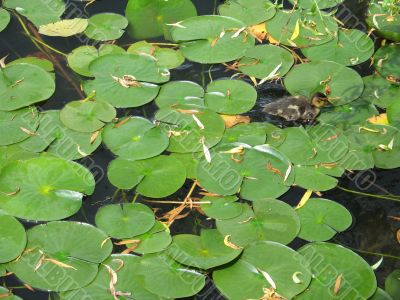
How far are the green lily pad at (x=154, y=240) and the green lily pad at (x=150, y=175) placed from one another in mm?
167

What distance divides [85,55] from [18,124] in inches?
21.2

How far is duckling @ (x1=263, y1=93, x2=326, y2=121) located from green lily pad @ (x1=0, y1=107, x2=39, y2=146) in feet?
3.49

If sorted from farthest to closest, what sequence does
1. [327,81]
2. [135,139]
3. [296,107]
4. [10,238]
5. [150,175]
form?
[327,81], [296,107], [135,139], [150,175], [10,238]

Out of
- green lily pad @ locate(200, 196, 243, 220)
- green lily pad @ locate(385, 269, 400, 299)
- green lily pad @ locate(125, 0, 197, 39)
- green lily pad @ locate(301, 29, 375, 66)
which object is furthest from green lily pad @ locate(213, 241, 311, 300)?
green lily pad @ locate(125, 0, 197, 39)

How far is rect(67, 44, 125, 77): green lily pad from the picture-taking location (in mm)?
2963

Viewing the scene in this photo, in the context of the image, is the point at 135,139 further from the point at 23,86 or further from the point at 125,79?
the point at 23,86

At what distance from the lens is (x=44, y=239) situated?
2316 mm

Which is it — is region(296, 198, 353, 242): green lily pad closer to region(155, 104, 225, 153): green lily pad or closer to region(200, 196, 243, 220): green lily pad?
region(200, 196, 243, 220): green lily pad

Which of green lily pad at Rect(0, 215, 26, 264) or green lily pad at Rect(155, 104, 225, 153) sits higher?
green lily pad at Rect(155, 104, 225, 153)

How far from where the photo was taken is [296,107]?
2.77 metres

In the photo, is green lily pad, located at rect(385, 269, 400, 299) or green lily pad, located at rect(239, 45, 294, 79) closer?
green lily pad, located at rect(385, 269, 400, 299)

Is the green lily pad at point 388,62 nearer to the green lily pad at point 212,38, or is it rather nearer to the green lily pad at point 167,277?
the green lily pad at point 212,38

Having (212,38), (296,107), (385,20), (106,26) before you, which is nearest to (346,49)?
(385,20)

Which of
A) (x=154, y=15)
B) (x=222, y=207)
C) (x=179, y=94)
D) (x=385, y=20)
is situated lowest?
(x=222, y=207)
